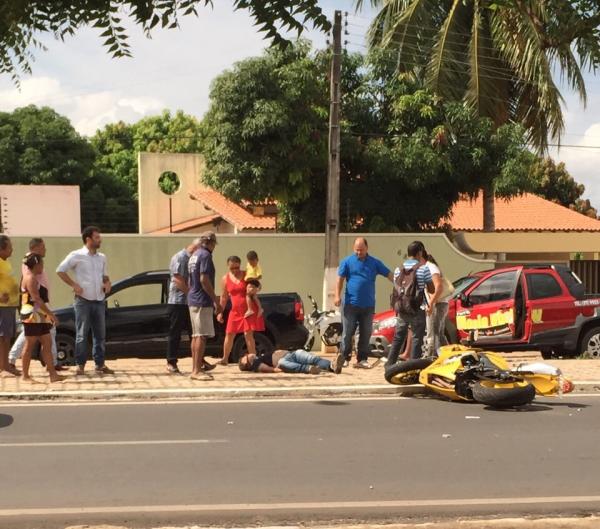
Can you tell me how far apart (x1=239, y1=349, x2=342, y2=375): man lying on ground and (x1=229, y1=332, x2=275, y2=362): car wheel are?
155 centimetres

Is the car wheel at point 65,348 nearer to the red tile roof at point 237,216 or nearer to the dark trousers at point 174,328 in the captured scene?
the dark trousers at point 174,328

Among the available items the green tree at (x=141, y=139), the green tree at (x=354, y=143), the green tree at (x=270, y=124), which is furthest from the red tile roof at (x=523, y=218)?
the green tree at (x=141, y=139)

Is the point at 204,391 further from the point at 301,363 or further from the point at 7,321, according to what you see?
the point at 7,321

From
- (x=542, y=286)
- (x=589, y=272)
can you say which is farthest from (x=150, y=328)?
(x=589, y=272)

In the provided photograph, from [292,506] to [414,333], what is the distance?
21.3 ft

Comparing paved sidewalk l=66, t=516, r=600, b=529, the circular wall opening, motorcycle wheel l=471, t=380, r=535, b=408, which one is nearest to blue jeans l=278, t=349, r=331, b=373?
motorcycle wheel l=471, t=380, r=535, b=408

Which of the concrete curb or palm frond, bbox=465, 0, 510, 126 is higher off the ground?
palm frond, bbox=465, 0, 510, 126

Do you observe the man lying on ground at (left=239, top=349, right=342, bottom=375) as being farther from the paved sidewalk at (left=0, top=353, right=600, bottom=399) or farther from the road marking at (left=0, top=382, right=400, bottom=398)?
the road marking at (left=0, top=382, right=400, bottom=398)

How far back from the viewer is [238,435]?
9.17 meters

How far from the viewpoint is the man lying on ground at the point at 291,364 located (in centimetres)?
1299

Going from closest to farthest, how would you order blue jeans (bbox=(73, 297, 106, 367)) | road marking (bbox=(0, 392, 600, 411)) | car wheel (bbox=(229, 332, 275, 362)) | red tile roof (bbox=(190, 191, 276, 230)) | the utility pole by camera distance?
road marking (bbox=(0, 392, 600, 411)) < blue jeans (bbox=(73, 297, 106, 367)) < car wheel (bbox=(229, 332, 275, 362)) < the utility pole < red tile roof (bbox=(190, 191, 276, 230))

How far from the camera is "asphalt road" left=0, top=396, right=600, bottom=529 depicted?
21.2 feet

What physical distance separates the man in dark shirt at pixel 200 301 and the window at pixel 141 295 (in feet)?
Answer: 12.4

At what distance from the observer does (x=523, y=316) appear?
1581 centimetres
